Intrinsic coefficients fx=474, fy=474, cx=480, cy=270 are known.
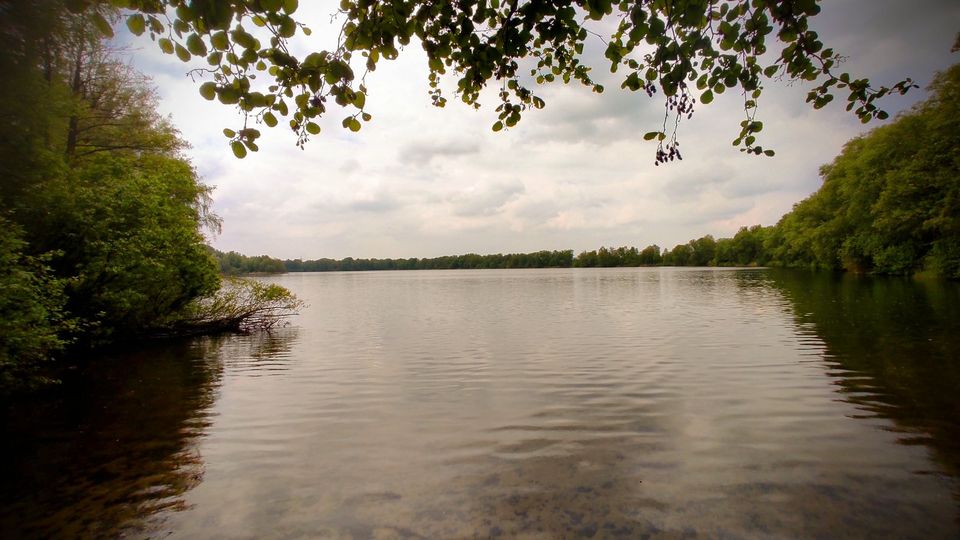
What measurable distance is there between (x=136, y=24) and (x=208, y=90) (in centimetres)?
64

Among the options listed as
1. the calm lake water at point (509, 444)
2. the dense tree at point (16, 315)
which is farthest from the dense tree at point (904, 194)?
the dense tree at point (16, 315)

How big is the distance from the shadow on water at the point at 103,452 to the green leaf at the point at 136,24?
553 centimetres

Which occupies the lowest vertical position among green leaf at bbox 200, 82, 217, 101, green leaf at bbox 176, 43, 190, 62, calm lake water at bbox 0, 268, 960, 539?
calm lake water at bbox 0, 268, 960, 539

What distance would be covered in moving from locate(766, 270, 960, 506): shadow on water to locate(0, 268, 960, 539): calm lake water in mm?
92

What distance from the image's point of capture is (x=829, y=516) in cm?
549

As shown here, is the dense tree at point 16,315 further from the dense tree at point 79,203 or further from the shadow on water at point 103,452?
the shadow on water at point 103,452

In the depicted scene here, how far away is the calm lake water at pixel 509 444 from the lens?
5.72 metres

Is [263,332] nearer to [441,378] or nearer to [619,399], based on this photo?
[441,378]

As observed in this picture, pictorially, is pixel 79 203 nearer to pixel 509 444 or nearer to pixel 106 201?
pixel 106 201

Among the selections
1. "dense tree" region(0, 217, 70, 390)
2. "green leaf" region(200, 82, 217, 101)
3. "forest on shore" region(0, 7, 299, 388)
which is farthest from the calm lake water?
"green leaf" region(200, 82, 217, 101)

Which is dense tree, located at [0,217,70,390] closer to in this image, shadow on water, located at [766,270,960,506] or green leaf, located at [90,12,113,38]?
green leaf, located at [90,12,113,38]

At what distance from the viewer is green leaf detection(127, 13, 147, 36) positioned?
3652 millimetres

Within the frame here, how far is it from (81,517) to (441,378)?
8.51m

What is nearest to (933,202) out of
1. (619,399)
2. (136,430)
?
(619,399)
